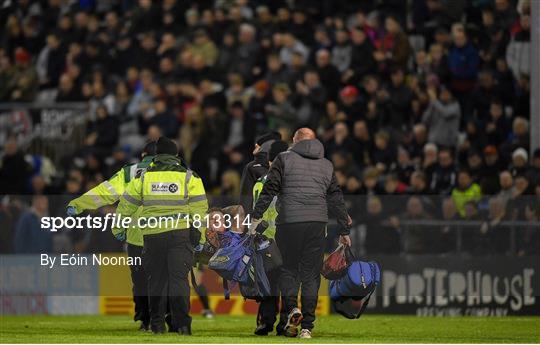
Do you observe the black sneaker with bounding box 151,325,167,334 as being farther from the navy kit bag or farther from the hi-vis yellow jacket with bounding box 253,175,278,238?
the navy kit bag

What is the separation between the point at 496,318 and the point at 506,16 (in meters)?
6.16

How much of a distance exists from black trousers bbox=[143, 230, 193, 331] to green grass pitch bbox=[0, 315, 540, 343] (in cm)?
36

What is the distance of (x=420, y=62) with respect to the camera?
27.5 m

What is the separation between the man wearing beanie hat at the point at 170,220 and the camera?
18844 mm

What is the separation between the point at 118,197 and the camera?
1933 centimetres

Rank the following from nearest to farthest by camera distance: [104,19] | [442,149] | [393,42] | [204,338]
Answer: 1. [204,338]
2. [442,149]
3. [393,42]
4. [104,19]

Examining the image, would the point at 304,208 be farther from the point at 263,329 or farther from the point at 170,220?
the point at 263,329

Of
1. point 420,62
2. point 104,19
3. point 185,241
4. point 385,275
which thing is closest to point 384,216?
point 385,275

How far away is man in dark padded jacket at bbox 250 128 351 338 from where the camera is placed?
60.5 ft

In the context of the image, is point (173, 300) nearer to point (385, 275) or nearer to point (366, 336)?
point (366, 336)

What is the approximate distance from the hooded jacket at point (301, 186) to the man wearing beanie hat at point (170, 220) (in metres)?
0.90

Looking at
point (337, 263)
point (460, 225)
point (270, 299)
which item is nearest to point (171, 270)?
point (270, 299)

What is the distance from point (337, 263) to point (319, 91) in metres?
8.77

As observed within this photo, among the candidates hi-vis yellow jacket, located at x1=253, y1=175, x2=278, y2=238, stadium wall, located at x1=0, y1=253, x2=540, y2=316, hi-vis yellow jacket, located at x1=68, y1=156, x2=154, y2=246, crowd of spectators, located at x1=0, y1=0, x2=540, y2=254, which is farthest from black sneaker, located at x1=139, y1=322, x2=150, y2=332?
crowd of spectators, located at x1=0, y1=0, x2=540, y2=254
